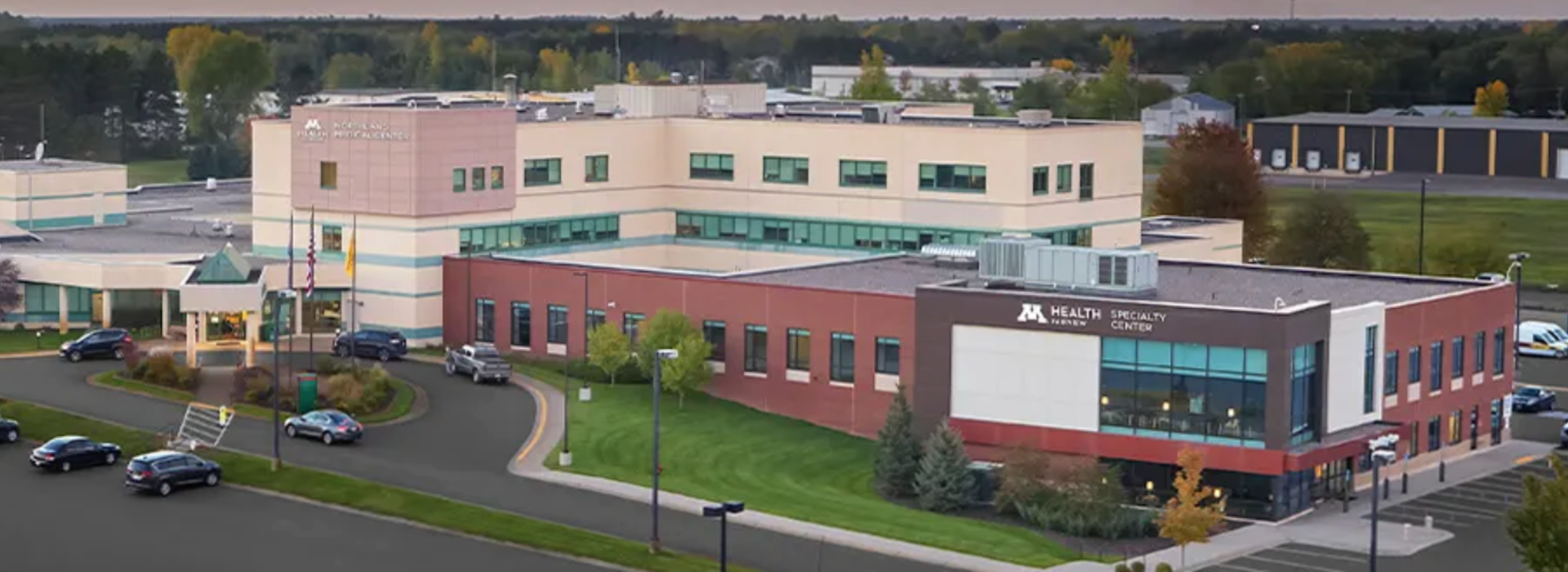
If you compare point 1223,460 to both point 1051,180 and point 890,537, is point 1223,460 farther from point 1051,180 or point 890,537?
point 1051,180

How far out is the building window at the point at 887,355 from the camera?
8825 centimetres

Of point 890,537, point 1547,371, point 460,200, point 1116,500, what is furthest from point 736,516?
point 1547,371

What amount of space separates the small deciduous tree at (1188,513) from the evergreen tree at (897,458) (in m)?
8.67

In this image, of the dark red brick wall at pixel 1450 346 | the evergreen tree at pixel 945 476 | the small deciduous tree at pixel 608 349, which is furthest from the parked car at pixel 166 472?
the dark red brick wall at pixel 1450 346

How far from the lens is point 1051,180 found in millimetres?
112312

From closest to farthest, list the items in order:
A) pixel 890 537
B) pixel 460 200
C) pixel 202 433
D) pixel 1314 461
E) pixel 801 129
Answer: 1. pixel 890 537
2. pixel 1314 461
3. pixel 202 433
4. pixel 460 200
5. pixel 801 129

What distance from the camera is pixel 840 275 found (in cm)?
9812

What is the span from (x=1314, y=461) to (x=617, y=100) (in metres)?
54.0

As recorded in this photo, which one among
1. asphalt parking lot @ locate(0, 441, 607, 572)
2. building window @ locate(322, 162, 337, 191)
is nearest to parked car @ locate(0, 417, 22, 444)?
asphalt parking lot @ locate(0, 441, 607, 572)

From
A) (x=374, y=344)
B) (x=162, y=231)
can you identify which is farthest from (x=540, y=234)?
(x=162, y=231)

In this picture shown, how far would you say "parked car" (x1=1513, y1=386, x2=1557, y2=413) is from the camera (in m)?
98.2

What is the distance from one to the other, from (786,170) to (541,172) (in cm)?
1099

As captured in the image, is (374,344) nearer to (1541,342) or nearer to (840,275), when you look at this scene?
(840,275)

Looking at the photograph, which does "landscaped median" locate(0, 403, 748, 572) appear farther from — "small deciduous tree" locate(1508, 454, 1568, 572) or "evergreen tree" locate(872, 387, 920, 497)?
"small deciduous tree" locate(1508, 454, 1568, 572)
